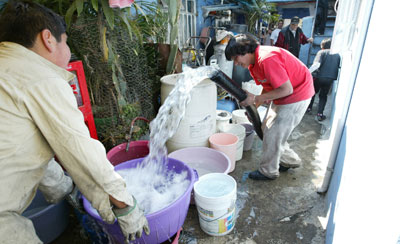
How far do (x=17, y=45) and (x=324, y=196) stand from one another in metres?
2.81

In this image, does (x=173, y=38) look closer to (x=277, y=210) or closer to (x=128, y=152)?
(x=128, y=152)

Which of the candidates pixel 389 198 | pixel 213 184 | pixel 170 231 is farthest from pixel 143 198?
pixel 389 198

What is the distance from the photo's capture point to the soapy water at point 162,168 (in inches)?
70.4

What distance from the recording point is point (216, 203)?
1.82 metres

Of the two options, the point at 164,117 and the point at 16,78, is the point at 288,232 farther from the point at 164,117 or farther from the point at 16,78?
the point at 16,78

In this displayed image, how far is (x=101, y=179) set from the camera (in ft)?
3.35

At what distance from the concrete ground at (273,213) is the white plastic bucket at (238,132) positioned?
14cm

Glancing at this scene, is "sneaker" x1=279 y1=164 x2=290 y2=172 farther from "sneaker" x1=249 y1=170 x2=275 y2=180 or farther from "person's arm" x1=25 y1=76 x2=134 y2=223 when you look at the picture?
"person's arm" x1=25 y1=76 x2=134 y2=223

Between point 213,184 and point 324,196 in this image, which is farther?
point 324,196

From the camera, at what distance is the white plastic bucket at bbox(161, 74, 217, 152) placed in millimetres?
2541

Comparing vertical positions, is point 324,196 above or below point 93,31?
below

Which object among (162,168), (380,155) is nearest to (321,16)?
(162,168)

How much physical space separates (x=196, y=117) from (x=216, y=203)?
1076 millimetres

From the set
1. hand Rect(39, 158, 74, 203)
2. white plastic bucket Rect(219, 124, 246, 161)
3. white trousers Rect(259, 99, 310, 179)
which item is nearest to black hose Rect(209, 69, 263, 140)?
Result: white trousers Rect(259, 99, 310, 179)
